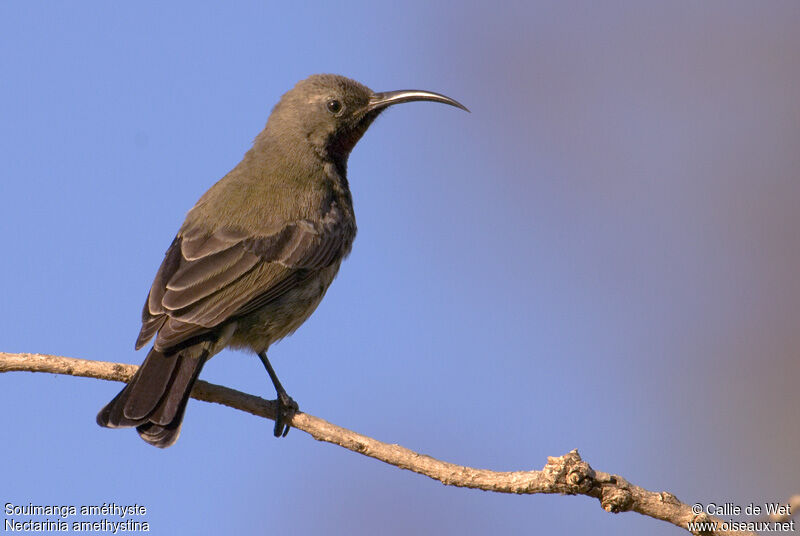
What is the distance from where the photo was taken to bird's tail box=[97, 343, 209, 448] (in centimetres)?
440

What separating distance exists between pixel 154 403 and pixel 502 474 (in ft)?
6.26

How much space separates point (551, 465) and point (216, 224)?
2.96 meters

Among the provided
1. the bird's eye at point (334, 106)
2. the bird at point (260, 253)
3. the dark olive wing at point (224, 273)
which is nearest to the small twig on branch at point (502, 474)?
the bird at point (260, 253)

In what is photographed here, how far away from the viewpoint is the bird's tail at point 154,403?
14.4 feet

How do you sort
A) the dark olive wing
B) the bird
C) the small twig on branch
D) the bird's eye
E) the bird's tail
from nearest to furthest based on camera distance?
the small twig on branch < the bird's tail < the bird < the dark olive wing < the bird's eye

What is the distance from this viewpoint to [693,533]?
316cm

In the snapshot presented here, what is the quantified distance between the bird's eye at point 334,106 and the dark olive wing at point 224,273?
861mm

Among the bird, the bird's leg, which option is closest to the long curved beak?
the bird

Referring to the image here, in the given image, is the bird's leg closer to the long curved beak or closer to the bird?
the bird

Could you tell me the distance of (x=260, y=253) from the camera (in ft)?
17.3

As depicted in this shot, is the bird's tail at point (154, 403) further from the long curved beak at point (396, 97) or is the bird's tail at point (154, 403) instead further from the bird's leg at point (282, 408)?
the long curved beak at point (396, 97)

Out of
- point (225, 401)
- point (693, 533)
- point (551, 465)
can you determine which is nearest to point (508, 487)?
point (551, 465)

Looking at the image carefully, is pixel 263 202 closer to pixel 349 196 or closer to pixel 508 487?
pixel 349 196

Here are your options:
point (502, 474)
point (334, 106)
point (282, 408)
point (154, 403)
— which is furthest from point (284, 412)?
point (334, 106)
